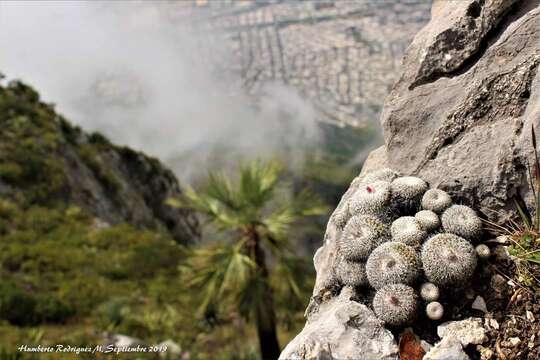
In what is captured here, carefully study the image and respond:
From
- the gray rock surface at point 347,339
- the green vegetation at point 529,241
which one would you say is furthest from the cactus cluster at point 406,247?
the green vegetation at point 529,241

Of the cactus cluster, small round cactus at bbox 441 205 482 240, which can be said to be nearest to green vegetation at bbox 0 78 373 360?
the cactus cluster

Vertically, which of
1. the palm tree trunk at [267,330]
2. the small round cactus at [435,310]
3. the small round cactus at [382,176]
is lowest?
the palm tree trunk at [267,330]

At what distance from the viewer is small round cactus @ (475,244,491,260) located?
2.85 m

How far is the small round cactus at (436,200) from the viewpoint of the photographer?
310 centimetres

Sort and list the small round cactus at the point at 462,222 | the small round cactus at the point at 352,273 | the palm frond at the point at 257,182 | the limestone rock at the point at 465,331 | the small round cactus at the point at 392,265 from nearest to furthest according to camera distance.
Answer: the limestone rock at the point at 465,331, the small round cactus at the point at 392,265, the small round cactus at the point at 462,222, the small round cactus at the point at 352,273, the palm frond at the point at 257,182

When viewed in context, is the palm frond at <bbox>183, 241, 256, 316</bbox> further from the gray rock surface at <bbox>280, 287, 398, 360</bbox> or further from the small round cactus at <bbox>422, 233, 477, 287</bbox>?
the small round cactus at <bbox>422, 233, 477, 287</bbox>

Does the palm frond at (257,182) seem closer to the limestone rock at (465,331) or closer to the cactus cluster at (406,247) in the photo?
the cactus cluster at (406,247)

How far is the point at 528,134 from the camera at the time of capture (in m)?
3.00

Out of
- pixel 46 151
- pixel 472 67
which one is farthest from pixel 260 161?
pixel 46 151

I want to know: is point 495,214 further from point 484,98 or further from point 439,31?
point 439,31

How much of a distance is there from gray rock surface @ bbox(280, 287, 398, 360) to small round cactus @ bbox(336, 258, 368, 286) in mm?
199

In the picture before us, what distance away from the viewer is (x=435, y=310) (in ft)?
8.87

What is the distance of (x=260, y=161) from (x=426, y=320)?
7.13m

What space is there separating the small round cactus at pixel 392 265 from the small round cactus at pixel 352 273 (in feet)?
0.31
